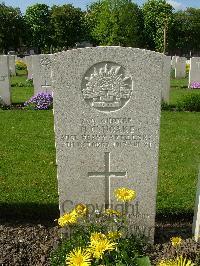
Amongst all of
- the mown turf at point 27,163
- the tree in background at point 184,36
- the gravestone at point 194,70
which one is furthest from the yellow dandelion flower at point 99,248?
the tree in background at point 184,36

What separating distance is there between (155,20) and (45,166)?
50615 mm

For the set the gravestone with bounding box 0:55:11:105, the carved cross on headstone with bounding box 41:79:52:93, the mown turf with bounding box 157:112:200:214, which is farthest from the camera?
the gravestone with bounding box 0:55:11:105

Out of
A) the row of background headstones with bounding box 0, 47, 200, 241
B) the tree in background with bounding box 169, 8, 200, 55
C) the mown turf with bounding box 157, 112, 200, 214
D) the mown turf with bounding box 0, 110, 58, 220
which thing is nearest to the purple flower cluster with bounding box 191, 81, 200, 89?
the row of background headstones with bounding box 0, 47, 200, 241

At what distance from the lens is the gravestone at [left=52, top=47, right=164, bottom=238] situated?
11.4 feet

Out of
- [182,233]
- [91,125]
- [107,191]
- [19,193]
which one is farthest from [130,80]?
[19,193]

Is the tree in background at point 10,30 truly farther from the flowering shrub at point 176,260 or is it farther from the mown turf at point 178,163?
the flowering shrub at point 176,260

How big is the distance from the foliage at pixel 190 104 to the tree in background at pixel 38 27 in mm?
44258

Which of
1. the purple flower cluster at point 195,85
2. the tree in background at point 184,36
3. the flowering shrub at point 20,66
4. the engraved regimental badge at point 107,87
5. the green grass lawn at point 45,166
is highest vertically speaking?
the tree in background at point 184,36

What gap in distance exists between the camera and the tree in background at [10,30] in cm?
5196

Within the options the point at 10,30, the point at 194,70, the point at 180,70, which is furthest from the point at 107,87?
the point at 10,30

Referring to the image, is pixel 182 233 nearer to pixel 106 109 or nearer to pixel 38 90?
pixel 106 109

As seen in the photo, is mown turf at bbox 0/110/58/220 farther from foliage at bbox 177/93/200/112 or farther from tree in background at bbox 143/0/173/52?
tree in background at bbox 143/0/173/52

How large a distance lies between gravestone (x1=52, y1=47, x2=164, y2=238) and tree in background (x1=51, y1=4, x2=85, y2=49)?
5182 cm

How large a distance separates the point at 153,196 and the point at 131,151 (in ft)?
1.64
